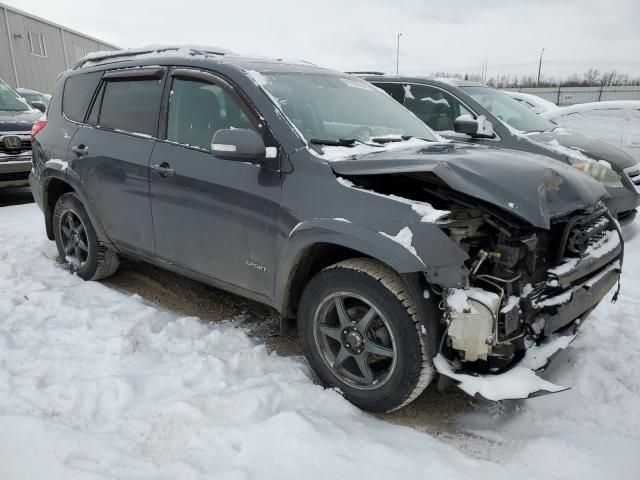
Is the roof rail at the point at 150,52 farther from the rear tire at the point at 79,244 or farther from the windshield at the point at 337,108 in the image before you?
the rear tire at the point at 79,244

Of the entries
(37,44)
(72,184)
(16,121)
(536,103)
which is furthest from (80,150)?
(37,44)

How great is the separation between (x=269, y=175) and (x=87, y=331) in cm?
168

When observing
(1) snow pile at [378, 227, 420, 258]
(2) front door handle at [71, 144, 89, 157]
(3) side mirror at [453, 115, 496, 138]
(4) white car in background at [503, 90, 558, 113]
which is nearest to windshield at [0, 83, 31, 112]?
(2) front door handle at [71, 144, 89, 157]

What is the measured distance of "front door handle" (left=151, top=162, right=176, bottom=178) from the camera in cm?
329

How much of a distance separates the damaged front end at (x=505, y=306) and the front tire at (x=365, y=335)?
6.4 inches

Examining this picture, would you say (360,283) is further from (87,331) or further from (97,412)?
(87,331)

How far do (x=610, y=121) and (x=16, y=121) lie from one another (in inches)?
389

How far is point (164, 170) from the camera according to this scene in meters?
3.31

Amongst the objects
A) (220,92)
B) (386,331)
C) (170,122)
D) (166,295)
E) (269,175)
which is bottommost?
(166,295)

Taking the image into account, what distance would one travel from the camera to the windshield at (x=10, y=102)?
8438 millimetres

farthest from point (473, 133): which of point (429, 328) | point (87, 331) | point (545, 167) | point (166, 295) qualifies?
point (87, 331)

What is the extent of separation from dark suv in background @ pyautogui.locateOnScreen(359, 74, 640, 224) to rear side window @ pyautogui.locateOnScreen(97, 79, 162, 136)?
10.3 ft

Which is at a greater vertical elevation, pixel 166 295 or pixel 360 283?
pixel 360 283

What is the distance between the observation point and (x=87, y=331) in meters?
3.31
